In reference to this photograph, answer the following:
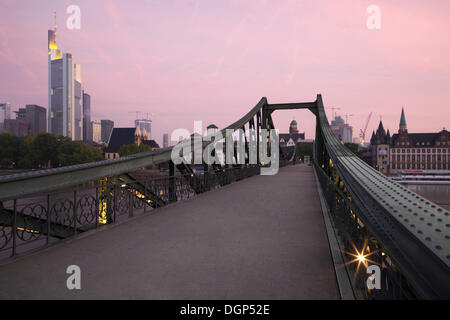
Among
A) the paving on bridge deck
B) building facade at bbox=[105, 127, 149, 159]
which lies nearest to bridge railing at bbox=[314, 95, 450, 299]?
the paving on bridge deck

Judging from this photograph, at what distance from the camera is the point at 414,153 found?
9931 centimetres

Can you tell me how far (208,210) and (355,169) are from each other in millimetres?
4537

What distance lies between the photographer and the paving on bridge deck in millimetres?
2822

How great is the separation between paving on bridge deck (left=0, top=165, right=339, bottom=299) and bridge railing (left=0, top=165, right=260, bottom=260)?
43 cm

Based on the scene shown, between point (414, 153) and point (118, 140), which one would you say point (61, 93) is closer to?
point (118, 140)

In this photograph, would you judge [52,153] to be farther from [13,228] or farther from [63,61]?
[63,61]

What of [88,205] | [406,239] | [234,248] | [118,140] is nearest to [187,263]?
[234,248]

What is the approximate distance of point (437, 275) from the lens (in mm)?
1181

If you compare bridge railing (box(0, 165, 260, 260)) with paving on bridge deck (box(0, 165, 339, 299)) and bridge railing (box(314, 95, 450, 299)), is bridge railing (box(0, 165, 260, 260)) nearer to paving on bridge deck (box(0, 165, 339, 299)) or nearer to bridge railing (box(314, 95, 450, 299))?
paving on bridge deck (box(0, 165, 339, 299))

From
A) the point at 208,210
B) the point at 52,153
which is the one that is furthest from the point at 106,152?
the point at 208,210

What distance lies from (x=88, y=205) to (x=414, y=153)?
11446 centimetres
